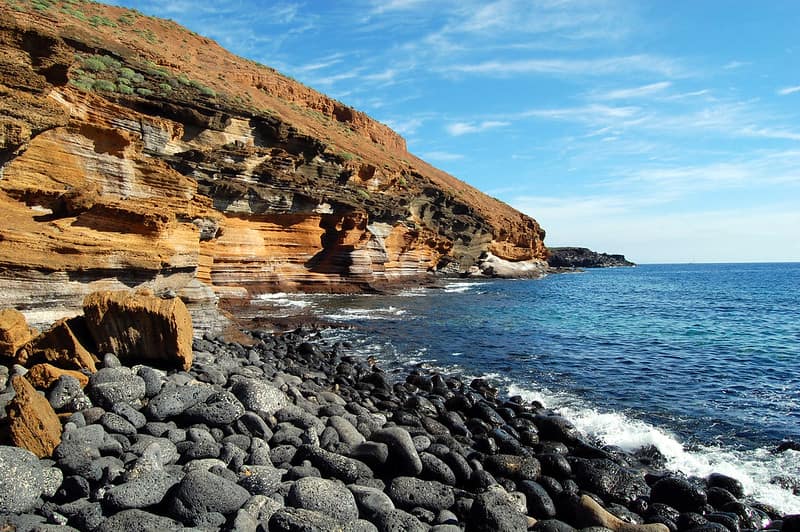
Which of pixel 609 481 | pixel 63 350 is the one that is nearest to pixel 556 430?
pixel 609 481

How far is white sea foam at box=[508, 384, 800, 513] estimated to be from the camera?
7.63m

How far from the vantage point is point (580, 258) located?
13462 cm

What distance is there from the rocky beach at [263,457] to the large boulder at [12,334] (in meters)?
0.03

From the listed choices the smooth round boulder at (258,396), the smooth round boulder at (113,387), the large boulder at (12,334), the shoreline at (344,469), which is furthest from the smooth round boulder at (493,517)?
the large boulder at (12,334)

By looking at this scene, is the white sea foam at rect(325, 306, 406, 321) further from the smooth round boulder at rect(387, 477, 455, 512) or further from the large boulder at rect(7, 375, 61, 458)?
the large boulder at rect(7, 375, 61, 458)

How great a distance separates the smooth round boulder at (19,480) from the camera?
435 centimetres

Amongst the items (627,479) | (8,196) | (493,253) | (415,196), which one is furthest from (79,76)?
(493,253)

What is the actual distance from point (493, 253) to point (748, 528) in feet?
198

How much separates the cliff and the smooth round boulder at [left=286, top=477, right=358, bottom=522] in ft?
400

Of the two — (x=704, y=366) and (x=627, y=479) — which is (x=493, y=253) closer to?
(x=704, y=366)

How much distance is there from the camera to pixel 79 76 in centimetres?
2520

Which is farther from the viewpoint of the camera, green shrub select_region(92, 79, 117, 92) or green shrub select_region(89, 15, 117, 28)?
green shrub select_region(89, 15, 117, 28)

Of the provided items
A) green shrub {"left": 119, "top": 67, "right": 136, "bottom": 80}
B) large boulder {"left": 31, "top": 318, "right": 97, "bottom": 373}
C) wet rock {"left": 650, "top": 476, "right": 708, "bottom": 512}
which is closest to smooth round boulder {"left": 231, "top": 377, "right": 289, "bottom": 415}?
large boulder {"left": 31, "top": 318, "right": 97, "bottom": 373}

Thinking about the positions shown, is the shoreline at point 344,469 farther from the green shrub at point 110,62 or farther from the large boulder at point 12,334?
the green shrub at point 110,62
